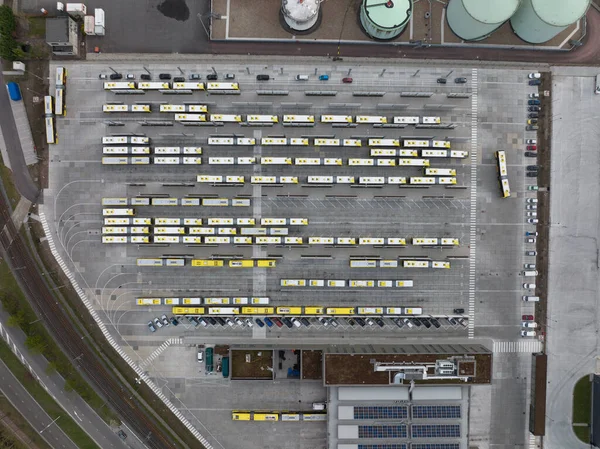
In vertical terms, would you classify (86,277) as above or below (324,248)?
below

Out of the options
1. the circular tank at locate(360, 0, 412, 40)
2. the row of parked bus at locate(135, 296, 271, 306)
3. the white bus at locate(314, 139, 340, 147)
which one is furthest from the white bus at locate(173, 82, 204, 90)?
the row of parked bus at locate(135, 296, 271, 306)

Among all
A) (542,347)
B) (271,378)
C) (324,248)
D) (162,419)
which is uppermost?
(324,248)

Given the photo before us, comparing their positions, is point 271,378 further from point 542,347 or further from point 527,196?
point 527,196

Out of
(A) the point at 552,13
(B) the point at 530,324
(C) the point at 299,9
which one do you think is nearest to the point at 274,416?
(B) the point at 530,324


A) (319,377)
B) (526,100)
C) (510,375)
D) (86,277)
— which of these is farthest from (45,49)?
(510,375)

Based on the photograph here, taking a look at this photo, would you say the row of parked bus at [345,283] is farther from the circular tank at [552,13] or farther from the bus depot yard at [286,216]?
the circular tank at [552,13]

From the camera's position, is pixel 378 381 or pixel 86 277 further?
pixel 86 277
